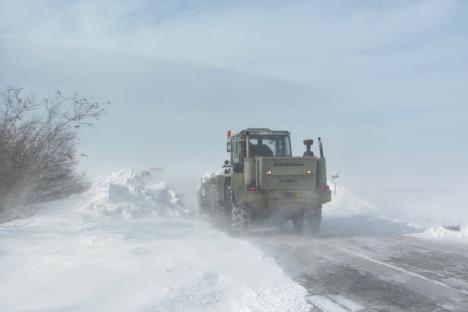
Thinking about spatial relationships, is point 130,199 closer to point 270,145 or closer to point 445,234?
point 270,145

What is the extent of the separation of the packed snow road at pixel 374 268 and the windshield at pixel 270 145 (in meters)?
2.08

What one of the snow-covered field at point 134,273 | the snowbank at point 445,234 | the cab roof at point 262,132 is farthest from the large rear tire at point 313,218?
the snowbank at point 445,234

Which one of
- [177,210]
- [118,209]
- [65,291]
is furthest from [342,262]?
[177,210]

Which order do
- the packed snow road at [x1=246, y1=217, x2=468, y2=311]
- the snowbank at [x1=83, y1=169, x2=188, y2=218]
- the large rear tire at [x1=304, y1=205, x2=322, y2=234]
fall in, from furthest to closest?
the snowbank at [x1=83, y1=169, x2=188, y2=218]
the large rear tire at [x1=304, y1=205, x2=322, y2=234]
the packed snow road at [x1=246, y1=217, x2=468, y2=311]

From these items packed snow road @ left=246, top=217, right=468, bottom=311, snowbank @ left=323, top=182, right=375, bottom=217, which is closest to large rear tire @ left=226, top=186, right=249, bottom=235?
packed snow road @ left=246, top=217, right=468, bottom=311

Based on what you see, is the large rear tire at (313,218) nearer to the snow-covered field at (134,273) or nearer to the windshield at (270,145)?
the windshield at (270,145)

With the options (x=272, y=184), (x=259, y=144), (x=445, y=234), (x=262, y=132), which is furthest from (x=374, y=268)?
(x=262, y=132)

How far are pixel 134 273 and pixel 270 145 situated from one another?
22.8ft

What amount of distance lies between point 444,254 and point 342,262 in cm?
206

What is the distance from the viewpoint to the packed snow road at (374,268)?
5.75m

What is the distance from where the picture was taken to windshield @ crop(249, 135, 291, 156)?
41.8ft

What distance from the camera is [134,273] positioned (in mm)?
6648

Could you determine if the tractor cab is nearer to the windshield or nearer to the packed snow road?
the windshield

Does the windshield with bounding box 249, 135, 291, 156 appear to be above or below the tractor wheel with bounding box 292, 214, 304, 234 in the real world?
above
